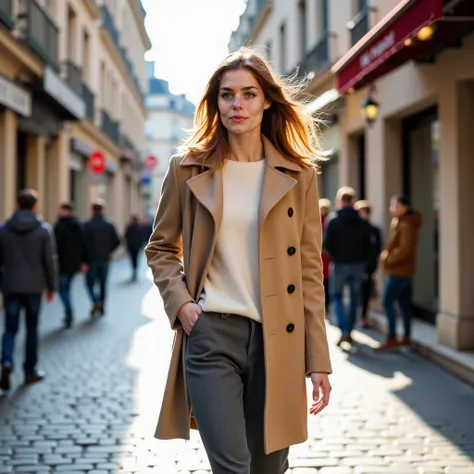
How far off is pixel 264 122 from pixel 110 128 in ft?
91.3

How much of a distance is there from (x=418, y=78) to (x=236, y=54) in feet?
24.7

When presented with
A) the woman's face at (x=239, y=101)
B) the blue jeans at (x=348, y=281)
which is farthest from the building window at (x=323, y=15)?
the woman's face at (x=239, y=101)

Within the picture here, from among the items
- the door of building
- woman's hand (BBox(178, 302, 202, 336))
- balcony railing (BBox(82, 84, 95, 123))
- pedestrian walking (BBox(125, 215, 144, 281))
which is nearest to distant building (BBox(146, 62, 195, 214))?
balcony railing (BBox(82, 84, 95, 123))

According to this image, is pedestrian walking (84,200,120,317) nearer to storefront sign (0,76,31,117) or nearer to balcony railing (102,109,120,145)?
storefront sign (0,76,31,117)

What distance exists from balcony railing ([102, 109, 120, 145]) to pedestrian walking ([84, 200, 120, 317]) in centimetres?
1541

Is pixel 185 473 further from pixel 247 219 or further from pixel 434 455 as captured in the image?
pixel 247 219

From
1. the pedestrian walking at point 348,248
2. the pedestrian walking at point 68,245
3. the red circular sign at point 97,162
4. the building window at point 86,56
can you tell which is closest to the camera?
the pedestrian walking at point 348,248

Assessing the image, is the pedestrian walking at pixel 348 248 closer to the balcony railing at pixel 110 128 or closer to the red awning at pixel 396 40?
the red awning at pixel 396 40

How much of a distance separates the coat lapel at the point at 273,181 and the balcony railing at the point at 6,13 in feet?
35.8

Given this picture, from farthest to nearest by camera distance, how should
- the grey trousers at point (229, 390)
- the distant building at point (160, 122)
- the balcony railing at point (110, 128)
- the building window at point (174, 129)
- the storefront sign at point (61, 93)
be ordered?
1. the building window at point (174, 129)
2. the distant building at point (160, 122)
3. the balcony railing at point (110, 128)
4. the storefront sign at point (61, 93)
5. the grey trousers at point (229, 390)

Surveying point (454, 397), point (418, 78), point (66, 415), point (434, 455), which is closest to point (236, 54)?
point (434, 455)

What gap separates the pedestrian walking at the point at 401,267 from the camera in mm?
9230

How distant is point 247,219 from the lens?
2865 millimetres

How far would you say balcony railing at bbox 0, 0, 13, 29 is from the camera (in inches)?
506
